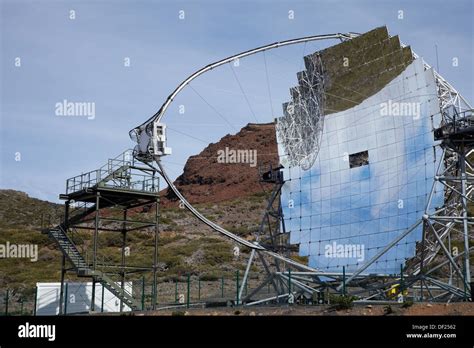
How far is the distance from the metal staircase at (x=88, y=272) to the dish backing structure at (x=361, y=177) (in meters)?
0.08

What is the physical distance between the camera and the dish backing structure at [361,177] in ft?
102

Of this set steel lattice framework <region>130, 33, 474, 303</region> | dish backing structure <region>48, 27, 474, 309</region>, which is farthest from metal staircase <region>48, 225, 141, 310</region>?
steel lattice framework <region>130, 33, 474, 303</region>

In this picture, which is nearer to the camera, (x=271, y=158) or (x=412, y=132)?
(x=412, y=132)

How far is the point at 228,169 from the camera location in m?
159

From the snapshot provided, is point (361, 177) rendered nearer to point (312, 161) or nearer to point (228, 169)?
point (312, 161)

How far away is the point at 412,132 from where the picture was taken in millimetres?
32188

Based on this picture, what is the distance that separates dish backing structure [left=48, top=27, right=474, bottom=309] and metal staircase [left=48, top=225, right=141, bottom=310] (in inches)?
3.1

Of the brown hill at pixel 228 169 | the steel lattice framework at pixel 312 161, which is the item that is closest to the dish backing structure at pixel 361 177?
the steel lattice framework at pixel 312 161

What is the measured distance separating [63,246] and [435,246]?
20961mm

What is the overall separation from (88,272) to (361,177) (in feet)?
51.7

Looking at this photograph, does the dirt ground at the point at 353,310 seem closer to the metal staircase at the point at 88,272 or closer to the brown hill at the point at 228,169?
the metal staircase at the point at 88,272

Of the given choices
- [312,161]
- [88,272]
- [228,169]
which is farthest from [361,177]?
[228,169]
